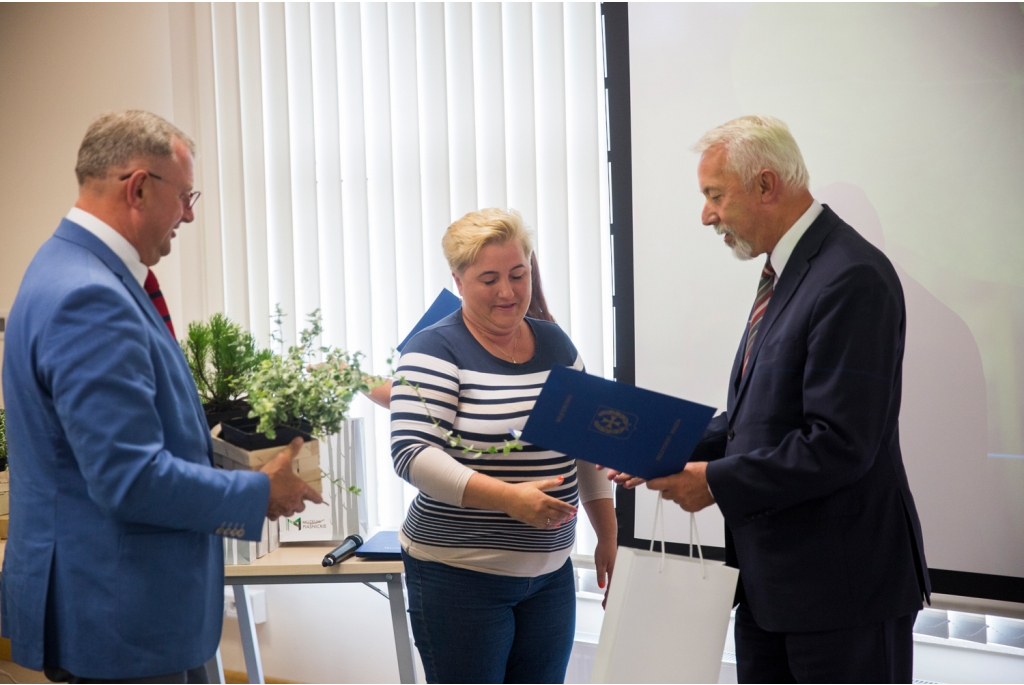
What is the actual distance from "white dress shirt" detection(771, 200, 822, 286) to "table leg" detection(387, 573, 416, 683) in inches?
52.6

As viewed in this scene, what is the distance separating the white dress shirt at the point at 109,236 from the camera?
49.8 inches

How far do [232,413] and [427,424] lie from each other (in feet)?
1.37

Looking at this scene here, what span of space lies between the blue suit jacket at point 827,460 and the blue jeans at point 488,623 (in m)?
0.53

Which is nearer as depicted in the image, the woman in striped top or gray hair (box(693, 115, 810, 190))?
gray hair (box(693, 115, 810, 190))

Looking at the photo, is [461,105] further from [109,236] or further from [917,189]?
[109,236]

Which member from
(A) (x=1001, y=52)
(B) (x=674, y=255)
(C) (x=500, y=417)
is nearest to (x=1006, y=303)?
(A) (x=1001, y=52)

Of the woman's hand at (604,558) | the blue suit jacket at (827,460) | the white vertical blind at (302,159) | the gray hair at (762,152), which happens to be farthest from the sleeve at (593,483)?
the white vertical blind at (302,159)

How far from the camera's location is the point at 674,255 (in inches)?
103

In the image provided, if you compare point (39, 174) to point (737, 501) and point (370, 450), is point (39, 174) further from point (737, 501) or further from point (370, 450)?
point (737, 501)

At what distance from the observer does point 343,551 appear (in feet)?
7.30

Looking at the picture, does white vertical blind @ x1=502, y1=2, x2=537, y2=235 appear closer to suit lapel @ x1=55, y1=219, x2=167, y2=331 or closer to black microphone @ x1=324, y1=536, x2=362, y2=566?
black microphone @ x1=324, y1=536, x2=362, y2=566

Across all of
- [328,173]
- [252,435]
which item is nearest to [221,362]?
[252,435]

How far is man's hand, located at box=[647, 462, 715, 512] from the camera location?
1481 mm

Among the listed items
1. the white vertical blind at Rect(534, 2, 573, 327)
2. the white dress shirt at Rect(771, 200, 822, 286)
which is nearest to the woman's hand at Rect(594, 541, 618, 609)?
the white dress shirt at Rect(771, 200, 822, 286)
